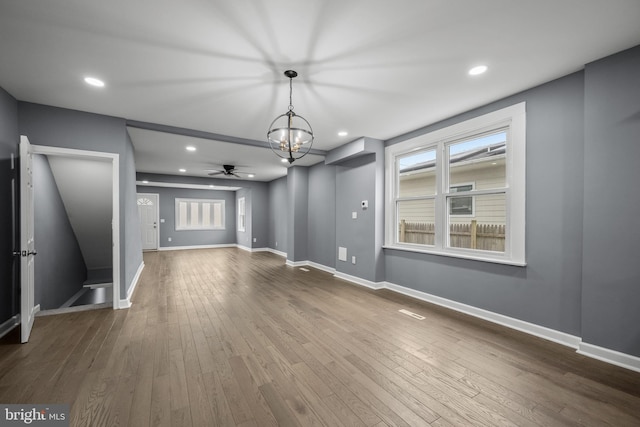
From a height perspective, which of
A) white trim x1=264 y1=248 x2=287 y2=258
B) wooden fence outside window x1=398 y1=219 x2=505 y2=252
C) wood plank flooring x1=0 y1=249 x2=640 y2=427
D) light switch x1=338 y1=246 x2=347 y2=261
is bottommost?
white trim x1=264 y1=248 x2=287 y2=258

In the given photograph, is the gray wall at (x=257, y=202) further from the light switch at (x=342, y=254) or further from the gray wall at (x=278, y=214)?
the light switch at (x=342, y=254)

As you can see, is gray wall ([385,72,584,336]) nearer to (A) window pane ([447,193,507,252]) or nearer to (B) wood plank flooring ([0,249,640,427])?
(B) wood plank flooring ([0,249,640,427])

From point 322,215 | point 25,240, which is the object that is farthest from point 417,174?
point 25,240

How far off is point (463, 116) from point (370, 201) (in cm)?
196

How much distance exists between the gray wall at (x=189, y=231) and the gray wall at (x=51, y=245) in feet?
13.1

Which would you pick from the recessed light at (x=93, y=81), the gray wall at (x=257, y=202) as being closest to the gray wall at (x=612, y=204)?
the recessed light at (x=93, y=81)

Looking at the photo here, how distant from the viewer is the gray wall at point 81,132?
3.17 metres

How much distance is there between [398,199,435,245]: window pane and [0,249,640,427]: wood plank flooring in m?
1.18

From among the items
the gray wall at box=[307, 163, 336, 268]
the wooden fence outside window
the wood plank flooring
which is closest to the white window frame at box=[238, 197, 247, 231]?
the gray wall at box=[307, 163, 336, 268]

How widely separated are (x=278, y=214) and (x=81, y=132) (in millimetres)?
5829

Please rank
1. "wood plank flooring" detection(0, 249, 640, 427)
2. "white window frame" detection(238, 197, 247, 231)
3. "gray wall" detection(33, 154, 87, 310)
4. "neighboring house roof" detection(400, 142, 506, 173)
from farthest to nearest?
"white window frame" detection(238, 197, 247, 231)
"gray wall" detection(33, 154, 87, 310)
"neighboring house roof" detection(400, 142, 506, 173)
"wood plank flooring" detection(0, 249, 640, 427)

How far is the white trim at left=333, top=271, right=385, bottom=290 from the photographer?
4.66 meters

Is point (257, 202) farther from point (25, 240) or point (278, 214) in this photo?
point (25, 240)

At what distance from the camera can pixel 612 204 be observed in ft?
7.36
